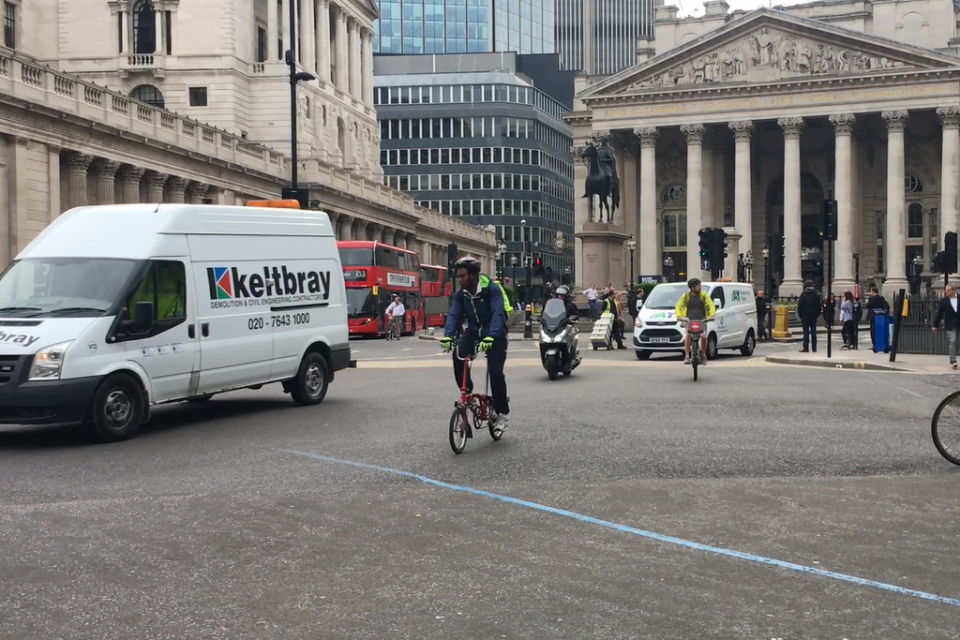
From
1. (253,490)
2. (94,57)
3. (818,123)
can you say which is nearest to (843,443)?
(253,490)

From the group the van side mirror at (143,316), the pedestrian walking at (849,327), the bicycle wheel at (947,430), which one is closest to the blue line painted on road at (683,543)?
the van side mirror at (143,316)

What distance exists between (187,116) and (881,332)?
38096 millimetres

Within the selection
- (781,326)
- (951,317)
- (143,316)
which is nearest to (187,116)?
(781,326)

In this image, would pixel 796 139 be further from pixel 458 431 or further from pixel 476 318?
pixel 458 431

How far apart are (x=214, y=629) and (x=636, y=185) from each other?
76890 millimetres

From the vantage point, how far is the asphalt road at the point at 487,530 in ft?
17.9

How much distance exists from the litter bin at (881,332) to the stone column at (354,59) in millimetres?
63398

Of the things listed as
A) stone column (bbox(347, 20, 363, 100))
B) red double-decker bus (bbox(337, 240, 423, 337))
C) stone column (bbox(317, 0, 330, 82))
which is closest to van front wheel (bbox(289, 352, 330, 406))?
red double-decker bus (bbox(337, 240, 423, 337))

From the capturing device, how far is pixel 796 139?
7162 centimetres

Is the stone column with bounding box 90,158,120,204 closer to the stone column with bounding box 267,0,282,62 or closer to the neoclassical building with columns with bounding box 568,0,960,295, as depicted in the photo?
the stone column with bounding box 267,0,282,62

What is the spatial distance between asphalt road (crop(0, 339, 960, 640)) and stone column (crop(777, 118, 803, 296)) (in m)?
60.2

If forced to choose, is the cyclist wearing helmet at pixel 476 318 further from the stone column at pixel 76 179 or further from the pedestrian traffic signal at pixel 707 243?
the stone column at pixel 76 179

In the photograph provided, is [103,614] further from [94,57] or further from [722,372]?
[94,57]

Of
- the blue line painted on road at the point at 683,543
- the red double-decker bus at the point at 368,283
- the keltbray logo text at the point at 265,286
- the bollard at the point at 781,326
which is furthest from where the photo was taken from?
the red double-decker bus at the point at 368,283
